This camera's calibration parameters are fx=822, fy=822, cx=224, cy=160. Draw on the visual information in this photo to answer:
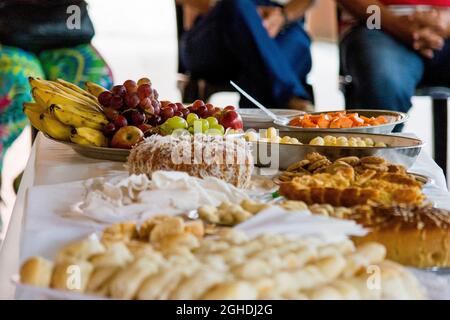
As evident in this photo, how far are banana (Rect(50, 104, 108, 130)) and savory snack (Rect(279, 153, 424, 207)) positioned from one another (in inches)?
16.4

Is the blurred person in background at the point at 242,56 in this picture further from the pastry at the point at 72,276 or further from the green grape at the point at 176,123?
the pastry at the point at 72,276

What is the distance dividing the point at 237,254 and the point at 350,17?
2.12 metres

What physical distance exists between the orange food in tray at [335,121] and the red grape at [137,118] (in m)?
0.32

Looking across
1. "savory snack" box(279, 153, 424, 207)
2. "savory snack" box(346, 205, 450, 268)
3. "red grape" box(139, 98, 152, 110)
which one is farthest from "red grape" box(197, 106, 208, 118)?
"savory snack" box(346, 205, 450, 268)

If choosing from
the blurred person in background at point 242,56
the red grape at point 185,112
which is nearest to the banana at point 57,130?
the red grape at point 185,112

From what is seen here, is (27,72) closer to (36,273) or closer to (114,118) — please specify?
(114,118)

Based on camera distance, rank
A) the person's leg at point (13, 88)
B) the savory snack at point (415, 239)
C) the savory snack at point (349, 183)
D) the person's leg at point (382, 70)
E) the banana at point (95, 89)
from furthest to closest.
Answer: the person's leg at point (382, 70)
the person's leg at point (13, 88)
the banana at point (95, 89)
the savory snack at point (349, 183)
the savory snack at point (415, 239)

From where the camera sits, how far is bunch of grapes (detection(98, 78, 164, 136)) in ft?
4.92

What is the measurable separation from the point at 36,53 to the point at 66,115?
1036 mm

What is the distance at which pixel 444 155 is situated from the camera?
2.66m

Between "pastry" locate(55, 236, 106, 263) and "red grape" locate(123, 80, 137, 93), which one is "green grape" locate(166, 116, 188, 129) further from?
"pastry" locate(55, 236, 106, 263)

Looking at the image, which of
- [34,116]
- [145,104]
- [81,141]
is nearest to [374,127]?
[145,104]

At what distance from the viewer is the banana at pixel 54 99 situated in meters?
1.55

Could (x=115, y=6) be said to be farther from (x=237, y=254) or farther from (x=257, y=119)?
(x=237, y=254)
